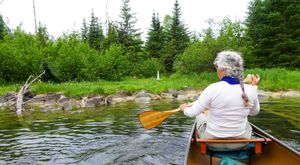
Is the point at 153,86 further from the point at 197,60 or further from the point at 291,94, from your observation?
the point at 197,60

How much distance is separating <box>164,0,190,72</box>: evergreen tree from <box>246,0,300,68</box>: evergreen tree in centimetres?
1133

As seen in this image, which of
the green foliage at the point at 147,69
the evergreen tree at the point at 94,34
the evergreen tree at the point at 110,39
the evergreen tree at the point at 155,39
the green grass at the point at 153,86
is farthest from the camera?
the evergreen tree at the point at 94,34

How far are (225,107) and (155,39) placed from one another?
1596 inches

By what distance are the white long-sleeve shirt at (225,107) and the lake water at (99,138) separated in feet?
6.83

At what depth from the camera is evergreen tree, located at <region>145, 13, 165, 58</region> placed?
144 feet

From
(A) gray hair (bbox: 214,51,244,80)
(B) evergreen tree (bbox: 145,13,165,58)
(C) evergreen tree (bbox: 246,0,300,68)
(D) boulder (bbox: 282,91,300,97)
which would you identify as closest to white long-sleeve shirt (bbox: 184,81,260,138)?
(A) gray hair (bbox: 214,51,244,80)

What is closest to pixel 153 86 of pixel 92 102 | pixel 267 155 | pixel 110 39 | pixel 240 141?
pixel 92 102

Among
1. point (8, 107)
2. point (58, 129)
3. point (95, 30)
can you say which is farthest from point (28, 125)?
point (95, 30)

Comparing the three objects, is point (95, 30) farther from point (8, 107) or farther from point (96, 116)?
point (96, 116)

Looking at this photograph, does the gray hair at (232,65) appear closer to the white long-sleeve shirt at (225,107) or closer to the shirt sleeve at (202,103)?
the white long-sleeve shirt at (225,107)

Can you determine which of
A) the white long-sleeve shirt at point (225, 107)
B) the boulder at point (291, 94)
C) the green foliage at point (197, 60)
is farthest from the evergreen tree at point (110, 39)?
the white long-sleeve shirt at point (225, 107)

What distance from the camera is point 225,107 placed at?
434cm

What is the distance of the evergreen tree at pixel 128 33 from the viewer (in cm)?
4334

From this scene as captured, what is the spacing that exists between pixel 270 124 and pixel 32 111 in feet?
31.3
